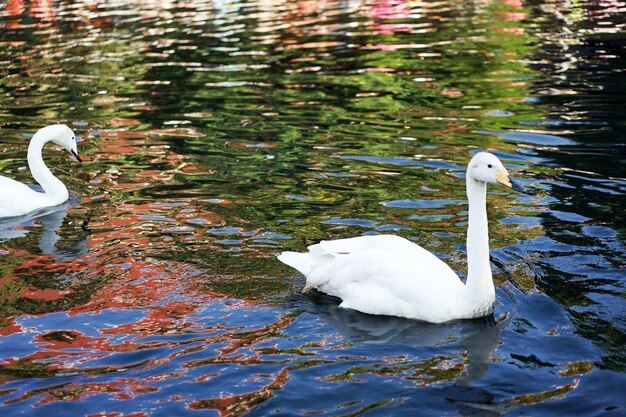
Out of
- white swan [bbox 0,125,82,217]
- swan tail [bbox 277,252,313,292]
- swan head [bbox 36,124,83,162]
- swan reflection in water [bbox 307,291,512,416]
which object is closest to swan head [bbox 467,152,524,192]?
swan reflection in water [bbox 307,291,512,416]

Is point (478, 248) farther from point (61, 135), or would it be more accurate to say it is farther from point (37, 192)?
point (61, 135)

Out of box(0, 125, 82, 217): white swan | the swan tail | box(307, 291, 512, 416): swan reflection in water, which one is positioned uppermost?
box(0, 125, 82, 217): white swan

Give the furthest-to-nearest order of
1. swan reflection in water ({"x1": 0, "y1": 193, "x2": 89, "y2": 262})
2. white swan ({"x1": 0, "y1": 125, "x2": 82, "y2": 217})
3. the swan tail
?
1. white swan ({"x1": 0, "y1": 125, "x2": 82, "y2": 217})
2. swan reflection in water ({"x1": 0, "y1": 193, "x2": 89, "y2": 262})
3. the swan tail

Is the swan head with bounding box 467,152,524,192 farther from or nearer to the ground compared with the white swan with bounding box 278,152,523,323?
farther from the ground

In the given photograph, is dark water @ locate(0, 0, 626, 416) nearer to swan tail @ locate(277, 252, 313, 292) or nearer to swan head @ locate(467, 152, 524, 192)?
swan tail @ locate(277, 252, 313, 292)

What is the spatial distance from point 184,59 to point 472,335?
61.9 ft

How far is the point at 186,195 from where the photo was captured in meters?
12.9

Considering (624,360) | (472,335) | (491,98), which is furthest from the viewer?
(491,98)

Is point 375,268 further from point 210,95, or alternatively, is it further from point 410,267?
point 210,95

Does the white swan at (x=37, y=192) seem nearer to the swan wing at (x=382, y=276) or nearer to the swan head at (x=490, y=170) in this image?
the swan wing at (x=382, y=276)

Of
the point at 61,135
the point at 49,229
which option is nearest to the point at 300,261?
the point at 49,229

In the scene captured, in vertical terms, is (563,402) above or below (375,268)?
below

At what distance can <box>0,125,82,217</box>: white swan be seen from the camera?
1241 centimetres

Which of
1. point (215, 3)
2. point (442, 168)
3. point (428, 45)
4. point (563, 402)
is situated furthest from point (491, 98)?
point (215, 3)
